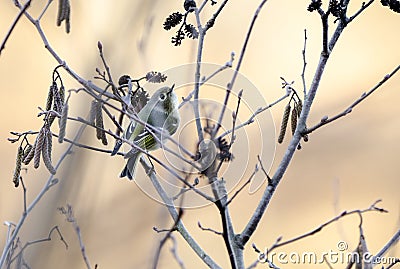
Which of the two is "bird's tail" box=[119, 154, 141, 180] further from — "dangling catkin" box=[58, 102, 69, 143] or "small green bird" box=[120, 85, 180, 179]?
"dangling catkin" box=[58, 102, 69, 143]

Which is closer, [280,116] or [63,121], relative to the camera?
[63,121]

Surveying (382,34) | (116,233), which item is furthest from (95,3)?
(382,34)

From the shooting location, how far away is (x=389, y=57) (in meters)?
2.38

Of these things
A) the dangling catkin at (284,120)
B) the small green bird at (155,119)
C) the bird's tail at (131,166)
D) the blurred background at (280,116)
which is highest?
the blurred background at (280,116)

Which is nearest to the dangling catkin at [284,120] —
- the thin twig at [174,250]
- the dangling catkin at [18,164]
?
the thin twig at [174,250]

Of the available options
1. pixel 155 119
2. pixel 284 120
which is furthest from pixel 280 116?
pixel 284 120

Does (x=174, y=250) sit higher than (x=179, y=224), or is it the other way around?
(x=179, y=224)

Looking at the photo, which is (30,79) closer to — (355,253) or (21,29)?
(21,29)

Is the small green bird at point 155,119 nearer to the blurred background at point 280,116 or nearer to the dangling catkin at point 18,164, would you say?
the dangling catkin at point 18,164

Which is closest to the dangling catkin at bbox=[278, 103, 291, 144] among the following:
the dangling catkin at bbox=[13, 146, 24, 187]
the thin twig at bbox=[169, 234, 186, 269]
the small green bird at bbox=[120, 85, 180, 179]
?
the small green bird at bbox=[120, 85, 180, 179]

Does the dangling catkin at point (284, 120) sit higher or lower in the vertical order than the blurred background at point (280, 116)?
lower

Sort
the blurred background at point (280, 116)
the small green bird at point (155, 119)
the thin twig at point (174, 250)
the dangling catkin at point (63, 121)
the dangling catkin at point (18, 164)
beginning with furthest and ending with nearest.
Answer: the blurred background at point (280, 116) < the small green bird at point (155, 119) < the dangling catkin at point (18, 164) < the dangling catkin at point (63, 121) < the thin twig at point (174, 250)

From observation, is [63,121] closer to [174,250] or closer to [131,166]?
[174,250]

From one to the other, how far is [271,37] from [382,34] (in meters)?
0.48
